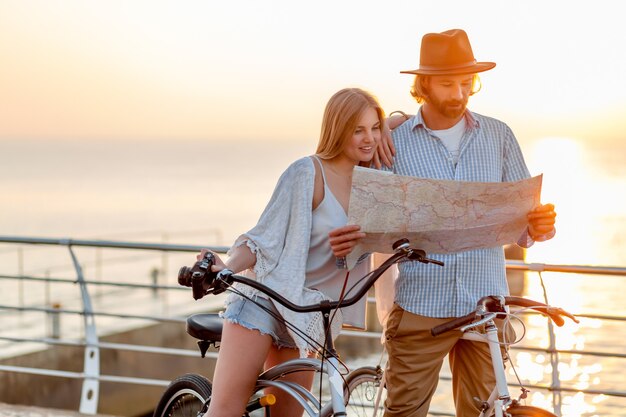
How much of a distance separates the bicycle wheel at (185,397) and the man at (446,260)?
888 millimetres

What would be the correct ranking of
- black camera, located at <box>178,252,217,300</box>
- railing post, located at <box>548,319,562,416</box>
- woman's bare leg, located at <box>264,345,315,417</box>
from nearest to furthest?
black camera, located at <box>178,252,217,300</box> < woman's bare leg, located at <box>264,345,315,417</box> < railing post, located at <box>548,319,562,416</box>

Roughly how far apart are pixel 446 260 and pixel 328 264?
1.20 ft

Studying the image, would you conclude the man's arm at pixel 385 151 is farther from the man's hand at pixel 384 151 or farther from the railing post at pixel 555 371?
the railing post at pixel 555 371

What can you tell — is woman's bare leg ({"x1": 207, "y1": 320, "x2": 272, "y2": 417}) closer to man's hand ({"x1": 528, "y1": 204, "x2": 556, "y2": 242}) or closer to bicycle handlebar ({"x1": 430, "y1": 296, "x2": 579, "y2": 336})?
bicycle handlebar ({"x1": 430, "y1": 296, "x2": 579, "y2": 336})

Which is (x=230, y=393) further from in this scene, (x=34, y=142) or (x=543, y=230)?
(x=34, y=142)

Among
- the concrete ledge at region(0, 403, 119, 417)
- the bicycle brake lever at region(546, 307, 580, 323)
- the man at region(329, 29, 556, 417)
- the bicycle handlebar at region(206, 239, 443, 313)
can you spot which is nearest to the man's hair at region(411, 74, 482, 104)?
the man at region(329, 29, 556, 417)

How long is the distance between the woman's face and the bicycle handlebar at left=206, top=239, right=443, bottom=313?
1.16ft

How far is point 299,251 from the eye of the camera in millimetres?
3281

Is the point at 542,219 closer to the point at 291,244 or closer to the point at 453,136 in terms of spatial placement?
the point at 453,136

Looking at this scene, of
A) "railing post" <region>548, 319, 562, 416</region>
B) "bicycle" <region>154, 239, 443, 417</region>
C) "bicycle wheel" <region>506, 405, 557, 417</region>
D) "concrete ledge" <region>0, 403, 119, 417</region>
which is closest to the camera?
"bicycle wheel" <region>506, 405, 557, 417</region>

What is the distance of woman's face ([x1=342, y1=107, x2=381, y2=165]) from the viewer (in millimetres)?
3254

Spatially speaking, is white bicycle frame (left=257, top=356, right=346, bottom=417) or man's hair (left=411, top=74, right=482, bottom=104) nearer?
white bicycle frame (left=257, top=356, right=346, bottom=417)

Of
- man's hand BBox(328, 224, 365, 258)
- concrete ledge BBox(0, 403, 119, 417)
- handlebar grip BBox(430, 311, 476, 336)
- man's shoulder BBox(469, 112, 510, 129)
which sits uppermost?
man's shoulder BBox(469, 112, 510, 129)

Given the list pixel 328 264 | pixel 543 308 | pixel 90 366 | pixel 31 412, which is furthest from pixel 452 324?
pixel 31 412
